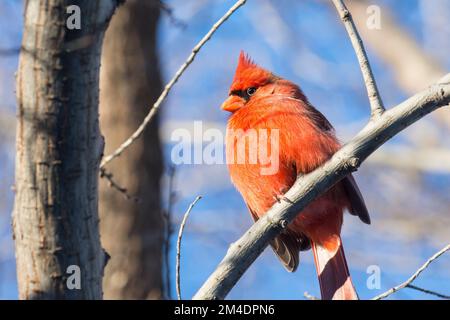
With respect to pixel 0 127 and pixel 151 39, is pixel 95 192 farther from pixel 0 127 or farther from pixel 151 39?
pixel 0 127

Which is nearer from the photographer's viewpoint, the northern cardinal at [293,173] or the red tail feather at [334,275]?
the northern cardinal at [293,173]

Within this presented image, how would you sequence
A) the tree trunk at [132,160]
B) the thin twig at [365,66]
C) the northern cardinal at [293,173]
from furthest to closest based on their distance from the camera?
the tree trunk at [132,160], the northern cardinal at [293,173], the thin twig at [365,66]

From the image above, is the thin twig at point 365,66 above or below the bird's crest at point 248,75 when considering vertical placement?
below

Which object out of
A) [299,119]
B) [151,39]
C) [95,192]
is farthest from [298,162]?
[151,39]

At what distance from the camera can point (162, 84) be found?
19.3 ft

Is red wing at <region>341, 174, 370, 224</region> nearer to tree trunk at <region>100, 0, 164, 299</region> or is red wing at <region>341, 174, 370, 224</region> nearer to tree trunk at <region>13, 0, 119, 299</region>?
tree trunk at <region>13, 0, 119, 299</region>

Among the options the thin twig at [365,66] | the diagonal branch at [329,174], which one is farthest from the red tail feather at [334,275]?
the thin twig at [365,66]

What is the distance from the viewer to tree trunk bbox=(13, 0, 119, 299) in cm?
238

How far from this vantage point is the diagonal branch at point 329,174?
8.61ft

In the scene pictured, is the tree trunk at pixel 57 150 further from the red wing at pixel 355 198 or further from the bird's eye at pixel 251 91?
the bird's eye at pixel 251 91

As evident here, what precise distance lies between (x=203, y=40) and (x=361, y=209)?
4.47 feet

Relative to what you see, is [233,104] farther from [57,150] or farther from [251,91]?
[57,150]

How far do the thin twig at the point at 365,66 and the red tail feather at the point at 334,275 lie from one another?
Result: 48.2 inches

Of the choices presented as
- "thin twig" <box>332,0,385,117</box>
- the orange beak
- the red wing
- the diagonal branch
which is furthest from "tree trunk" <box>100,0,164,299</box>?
"thin twig" <box>332,0,385,117</box>
